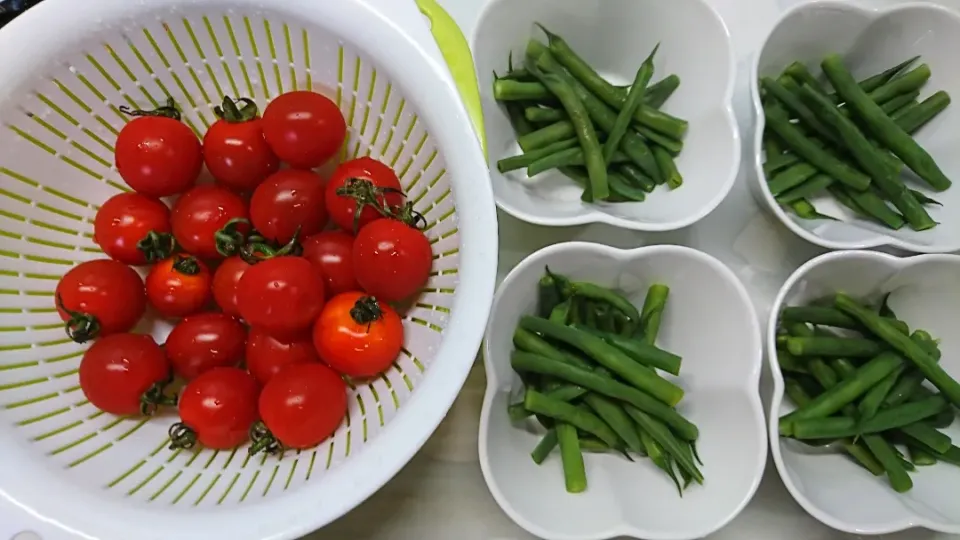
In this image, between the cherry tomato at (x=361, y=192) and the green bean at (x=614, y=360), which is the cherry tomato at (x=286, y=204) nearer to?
the cherry tomato at (x=361, y=192)

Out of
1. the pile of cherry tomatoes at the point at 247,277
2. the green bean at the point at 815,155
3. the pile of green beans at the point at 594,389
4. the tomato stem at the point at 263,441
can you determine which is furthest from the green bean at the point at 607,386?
the green bean at the point at 815,155

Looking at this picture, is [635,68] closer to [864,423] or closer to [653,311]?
[653,311]

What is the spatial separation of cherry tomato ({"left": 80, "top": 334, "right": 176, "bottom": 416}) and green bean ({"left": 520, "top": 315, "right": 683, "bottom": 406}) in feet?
1.56

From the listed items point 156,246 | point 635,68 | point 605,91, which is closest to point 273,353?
point 156,246

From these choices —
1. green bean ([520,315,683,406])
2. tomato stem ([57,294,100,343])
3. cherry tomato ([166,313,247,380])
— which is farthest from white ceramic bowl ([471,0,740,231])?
tomato stem ([57,294,100,343])

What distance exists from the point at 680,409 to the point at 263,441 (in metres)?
0.59

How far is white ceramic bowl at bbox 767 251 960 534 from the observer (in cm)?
103

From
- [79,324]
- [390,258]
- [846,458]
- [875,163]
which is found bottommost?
[846,458]

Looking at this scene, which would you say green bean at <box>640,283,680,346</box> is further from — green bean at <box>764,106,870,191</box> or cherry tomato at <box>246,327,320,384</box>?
cherry tomato at <box>246,327,320,384</box>

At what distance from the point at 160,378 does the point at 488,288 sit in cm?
41

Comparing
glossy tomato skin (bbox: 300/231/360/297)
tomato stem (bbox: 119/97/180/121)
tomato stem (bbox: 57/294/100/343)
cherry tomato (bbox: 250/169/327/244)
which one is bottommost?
tomato stem (bbox: 57/294/100/343)

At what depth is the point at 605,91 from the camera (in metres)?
1.17

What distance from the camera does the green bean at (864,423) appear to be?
3.45 feet

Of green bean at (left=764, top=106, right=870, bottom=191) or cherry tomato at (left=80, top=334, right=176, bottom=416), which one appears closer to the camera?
cherry tomato at (left=80, top=334, right=176, bottom=416)
